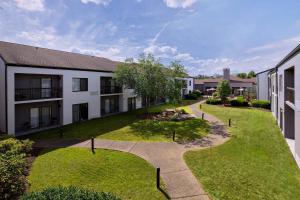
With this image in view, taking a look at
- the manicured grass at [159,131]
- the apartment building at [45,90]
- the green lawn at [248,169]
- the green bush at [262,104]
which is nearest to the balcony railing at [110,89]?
the apartment building at [45,90]

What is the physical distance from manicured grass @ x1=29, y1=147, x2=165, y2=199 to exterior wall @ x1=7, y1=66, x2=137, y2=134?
6966mm

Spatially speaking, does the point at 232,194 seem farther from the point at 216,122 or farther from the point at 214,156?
the point at 216,122

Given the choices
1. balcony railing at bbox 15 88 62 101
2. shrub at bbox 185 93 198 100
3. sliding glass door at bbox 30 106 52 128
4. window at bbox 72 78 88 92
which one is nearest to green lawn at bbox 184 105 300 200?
balcony railing at bbox 15 88 62 101

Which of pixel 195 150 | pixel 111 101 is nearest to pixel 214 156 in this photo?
pixel 195 150

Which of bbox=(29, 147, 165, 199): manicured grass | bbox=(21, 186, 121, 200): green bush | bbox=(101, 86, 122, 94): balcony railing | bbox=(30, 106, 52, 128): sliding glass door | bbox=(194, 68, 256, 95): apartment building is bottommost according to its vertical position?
bbox=(29, 147, 165, 199): manicured grass

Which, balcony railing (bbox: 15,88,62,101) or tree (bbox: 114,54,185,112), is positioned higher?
tree (bbox: 114,54,185,112)

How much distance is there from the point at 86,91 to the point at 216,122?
604 inches

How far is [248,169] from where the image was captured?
11578mm

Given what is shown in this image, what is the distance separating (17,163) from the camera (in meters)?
8.88

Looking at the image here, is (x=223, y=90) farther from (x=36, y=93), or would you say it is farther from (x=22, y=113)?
(x=22, y=113)

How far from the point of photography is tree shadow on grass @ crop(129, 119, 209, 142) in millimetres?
18778

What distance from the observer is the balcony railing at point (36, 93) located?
20.0 m

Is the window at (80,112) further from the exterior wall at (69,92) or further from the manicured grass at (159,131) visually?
the manicured grass at (159,131)

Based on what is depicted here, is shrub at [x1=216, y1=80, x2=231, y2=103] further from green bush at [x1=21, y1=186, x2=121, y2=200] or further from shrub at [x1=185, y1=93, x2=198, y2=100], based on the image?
green bush at [x1=21, y1=186, x2=121, y2=200]
